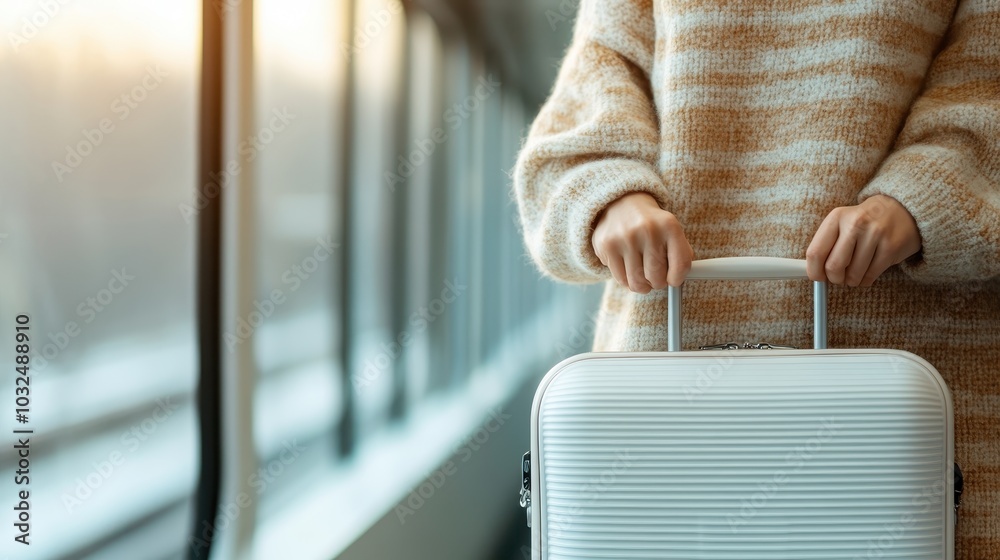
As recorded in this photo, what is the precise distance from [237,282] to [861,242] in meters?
0.85

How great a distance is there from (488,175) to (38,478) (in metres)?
2.54

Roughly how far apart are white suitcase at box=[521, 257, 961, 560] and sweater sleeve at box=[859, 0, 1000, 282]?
109mm


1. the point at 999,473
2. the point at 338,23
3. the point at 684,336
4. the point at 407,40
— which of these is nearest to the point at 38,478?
the point at 684,336

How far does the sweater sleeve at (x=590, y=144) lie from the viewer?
26.9 inches

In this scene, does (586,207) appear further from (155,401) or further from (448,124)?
(448,124)

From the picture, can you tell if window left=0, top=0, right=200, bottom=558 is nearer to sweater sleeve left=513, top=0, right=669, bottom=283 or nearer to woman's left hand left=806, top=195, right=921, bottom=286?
sweater sleeve left=513, top=0, right=669, bottom=283

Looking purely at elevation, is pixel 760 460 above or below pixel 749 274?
below

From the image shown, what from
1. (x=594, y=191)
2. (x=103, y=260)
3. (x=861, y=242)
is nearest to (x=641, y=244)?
(x=594, y=191)

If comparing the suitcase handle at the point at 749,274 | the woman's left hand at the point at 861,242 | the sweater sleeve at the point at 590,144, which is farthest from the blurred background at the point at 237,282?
the woman's left hand at the point at 861,242

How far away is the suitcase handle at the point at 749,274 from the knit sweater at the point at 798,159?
54 millimetres

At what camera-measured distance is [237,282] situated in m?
1.13

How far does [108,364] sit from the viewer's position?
89 centimetres

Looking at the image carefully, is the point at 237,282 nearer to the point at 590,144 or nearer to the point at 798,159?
the point at 590,144

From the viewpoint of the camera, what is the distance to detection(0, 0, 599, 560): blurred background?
78cm
